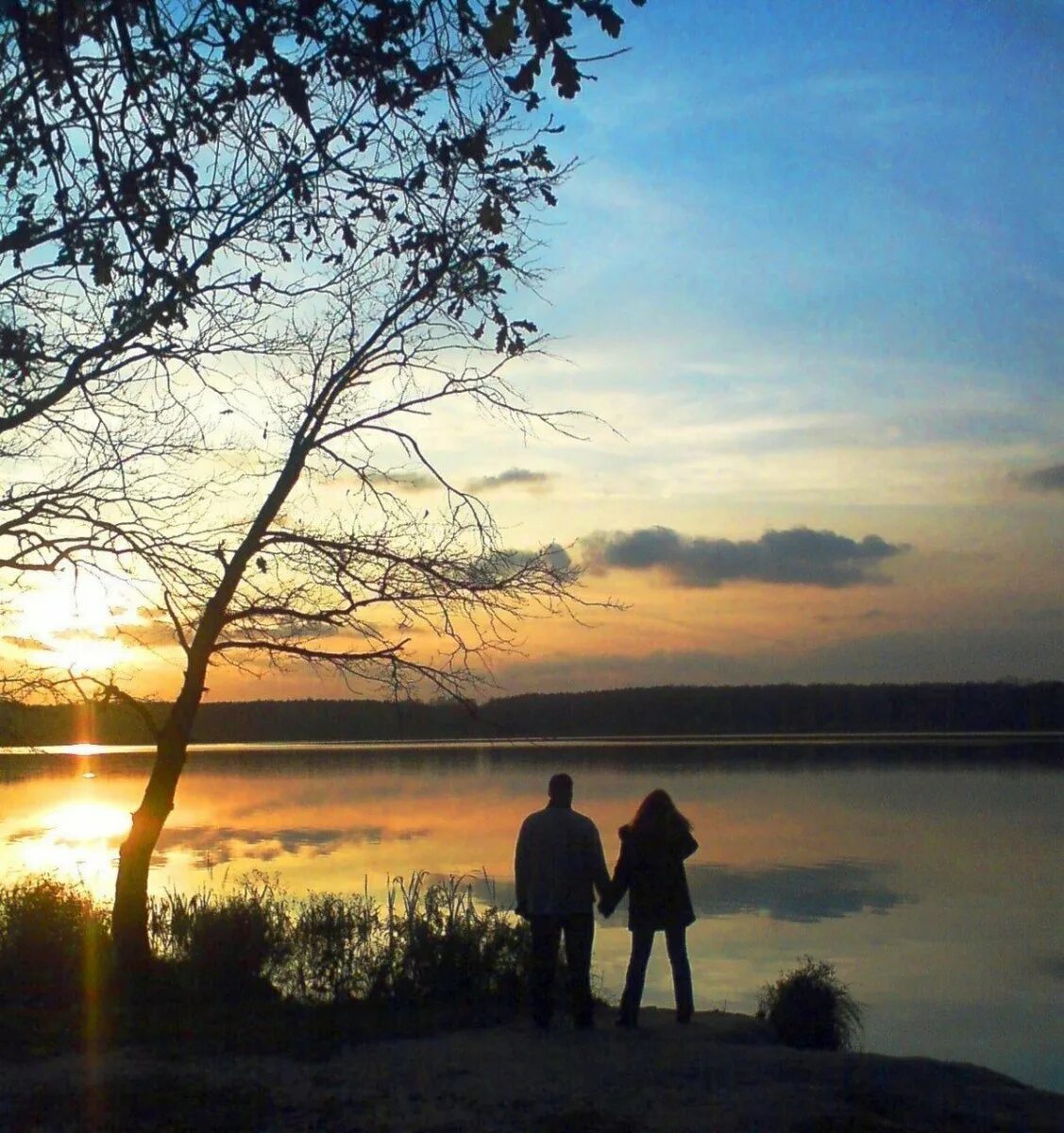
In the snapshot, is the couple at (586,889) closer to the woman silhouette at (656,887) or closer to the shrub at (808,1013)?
the woman silhouette at (656,887)

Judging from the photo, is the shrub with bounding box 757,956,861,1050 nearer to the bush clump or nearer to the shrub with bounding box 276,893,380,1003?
the bush clump

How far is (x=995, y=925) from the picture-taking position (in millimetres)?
20875

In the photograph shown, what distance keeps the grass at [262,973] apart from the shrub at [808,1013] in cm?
224

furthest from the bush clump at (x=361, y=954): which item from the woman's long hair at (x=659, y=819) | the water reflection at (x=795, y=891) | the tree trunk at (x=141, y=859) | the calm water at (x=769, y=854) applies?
the water reflection at (x=795, y=891)

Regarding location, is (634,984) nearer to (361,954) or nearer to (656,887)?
(656,887)

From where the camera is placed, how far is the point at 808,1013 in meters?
11.3

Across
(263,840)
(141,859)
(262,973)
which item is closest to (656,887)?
(262,973)

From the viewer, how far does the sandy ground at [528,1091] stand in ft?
23.2

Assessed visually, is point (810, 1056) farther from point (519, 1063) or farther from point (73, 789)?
point (73, 789)

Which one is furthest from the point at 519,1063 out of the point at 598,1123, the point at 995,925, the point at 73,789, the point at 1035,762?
the point at 1035,762

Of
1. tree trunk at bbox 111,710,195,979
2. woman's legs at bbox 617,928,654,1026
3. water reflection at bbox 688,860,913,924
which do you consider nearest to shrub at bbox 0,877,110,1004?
tree trunk at bbox 111,710,195,979

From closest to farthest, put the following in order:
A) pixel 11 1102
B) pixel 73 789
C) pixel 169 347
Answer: pixel 11 1102
pixel 169 347
pixel 73 789

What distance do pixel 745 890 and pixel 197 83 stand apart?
1869 centimetres

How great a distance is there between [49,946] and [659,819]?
515cm
